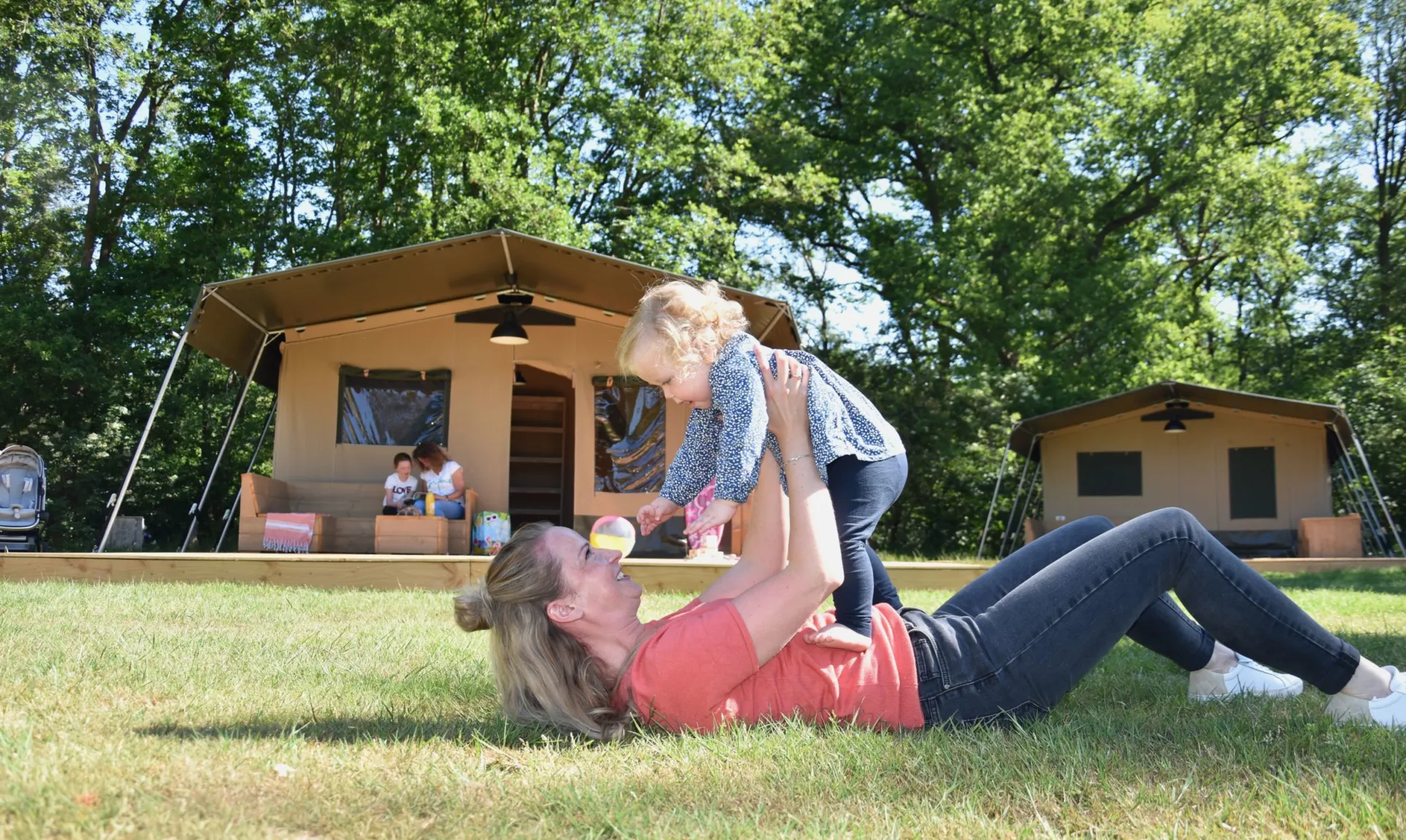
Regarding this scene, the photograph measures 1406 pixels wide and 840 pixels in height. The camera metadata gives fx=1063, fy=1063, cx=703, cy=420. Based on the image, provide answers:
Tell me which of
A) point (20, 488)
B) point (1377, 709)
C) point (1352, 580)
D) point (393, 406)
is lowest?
point (1352, 580)

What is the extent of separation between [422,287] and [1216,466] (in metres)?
11.0

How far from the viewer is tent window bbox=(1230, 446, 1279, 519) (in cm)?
1430

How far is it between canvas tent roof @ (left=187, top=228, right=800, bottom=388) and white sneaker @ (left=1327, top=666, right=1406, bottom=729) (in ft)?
19.5

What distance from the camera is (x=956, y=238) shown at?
18047 millimetres

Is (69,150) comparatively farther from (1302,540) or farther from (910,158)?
(1302,540)

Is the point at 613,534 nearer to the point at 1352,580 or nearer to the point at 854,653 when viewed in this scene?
the point at 854,653

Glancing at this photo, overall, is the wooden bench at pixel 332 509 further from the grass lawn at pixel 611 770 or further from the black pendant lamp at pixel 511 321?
the grass lawn at pixel 611 770

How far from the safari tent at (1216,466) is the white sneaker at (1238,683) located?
11271 millimetres

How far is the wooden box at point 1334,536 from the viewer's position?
1277cm

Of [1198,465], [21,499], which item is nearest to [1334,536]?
[1198,465]

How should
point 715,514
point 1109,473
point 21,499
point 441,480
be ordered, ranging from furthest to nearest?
point 1109,473
point 21,499
point 441,480
point 715,514

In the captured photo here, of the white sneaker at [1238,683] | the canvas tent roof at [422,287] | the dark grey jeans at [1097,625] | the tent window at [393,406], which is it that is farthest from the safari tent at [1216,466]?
the dark grey jeans at [1097,625]

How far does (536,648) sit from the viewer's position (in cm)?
223

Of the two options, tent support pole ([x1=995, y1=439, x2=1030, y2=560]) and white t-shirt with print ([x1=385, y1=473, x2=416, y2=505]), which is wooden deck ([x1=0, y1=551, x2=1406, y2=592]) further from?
tent support pole ([x1=995, y1=439, x2=1030, y2=560])
